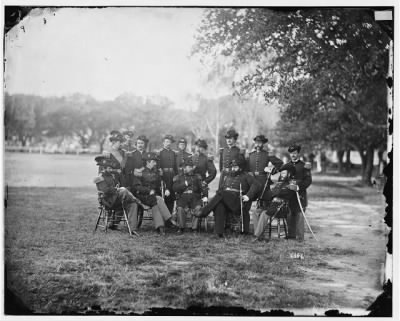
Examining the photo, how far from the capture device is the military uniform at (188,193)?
5.89m

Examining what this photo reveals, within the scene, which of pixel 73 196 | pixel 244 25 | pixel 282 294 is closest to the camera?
pixel 282 294

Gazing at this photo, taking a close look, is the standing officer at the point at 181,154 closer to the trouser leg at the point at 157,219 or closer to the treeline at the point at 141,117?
the treeline at the point at 141,117

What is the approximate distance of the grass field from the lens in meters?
5.29

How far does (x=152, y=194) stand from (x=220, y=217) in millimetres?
985

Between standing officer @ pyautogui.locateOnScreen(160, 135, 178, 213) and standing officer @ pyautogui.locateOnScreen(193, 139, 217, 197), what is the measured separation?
1.01 ft

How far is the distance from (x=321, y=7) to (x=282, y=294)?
12.0 ft

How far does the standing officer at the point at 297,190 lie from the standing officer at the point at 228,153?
723mm

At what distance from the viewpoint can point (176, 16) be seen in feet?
18.3

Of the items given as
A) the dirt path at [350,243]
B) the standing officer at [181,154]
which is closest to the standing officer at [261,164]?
the dirt path at [350,243]

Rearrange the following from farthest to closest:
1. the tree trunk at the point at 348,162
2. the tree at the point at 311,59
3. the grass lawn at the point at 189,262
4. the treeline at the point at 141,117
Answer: the tree trunk at the point at 348,162
the treeline at the point at 141,117
the tree at the point at 311,59
the grass lawn at the point at 189,262

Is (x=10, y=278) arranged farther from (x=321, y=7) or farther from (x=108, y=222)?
(x=321, y=7)

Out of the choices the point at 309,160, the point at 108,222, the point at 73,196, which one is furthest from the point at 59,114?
the point at 309,160

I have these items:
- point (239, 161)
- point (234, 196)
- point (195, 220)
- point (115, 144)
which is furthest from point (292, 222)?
point (115, 144)

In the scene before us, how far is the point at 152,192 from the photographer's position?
5.90 metres
